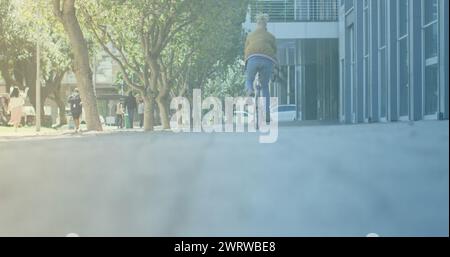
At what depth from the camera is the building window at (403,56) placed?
10422 mm

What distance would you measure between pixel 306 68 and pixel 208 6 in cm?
263

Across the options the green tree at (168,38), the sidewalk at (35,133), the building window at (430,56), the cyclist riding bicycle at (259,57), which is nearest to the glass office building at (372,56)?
the building window at (430,56)

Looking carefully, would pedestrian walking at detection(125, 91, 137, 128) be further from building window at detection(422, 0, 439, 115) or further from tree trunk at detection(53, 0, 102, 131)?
building window at detection(422, 0, 439, 115)

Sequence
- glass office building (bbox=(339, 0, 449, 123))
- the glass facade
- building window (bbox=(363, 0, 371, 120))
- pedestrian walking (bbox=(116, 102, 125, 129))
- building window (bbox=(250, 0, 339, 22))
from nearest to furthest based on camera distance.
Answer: building window (bbox=(250, 0, 339, 22)), pedestrian walking (bbox=(116, 102, 125, 129)), the glass facade, glass office building (bbox=(339, 0, 449, 123)), building window (bbox=(363, 0, 371, 120))

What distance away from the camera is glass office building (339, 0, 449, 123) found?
903 centimetres

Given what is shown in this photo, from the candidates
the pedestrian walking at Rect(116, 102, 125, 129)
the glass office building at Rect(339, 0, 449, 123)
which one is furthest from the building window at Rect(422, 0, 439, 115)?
the pedestrian walking at Rect(116, 102, 125, 129)

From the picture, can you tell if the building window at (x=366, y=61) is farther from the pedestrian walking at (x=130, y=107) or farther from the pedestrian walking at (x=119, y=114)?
the pedestrian walking at (x=119, y=114)

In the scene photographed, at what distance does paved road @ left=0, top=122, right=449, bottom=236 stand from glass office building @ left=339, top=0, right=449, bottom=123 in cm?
511

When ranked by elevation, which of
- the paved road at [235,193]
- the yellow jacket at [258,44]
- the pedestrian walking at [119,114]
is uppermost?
the yellow jacket at [258,44]

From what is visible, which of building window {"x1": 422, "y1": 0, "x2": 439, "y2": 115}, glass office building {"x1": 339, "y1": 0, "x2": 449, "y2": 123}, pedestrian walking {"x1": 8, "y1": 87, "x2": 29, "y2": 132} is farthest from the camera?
building window {"x1": 422, "y1": 0, "x2": 439, "y2": 115}

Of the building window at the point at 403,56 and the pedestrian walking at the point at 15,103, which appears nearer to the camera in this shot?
the pedestrian walking at the point at 15,103

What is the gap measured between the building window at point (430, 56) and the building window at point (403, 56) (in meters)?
0.63
